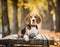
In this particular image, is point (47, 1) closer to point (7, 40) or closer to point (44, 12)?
point (44, 12)

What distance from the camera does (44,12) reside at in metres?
28.8

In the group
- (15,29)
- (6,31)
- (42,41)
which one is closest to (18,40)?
(42,41)

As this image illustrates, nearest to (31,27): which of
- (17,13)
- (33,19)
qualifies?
(33,19)

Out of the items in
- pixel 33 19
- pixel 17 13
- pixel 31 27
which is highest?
pixel 17 13

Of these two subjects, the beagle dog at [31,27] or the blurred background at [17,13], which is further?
the blurred background at [17,13]

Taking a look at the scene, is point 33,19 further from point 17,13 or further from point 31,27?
point 17,13

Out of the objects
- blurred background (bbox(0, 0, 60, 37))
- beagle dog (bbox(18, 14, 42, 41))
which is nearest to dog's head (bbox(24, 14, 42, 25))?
beagle dog (bbox(18, 14, 42, 41))

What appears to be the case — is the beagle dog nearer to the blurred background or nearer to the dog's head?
the dog's head

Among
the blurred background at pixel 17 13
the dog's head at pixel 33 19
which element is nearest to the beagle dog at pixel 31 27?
the dog's head at pixel 33 19

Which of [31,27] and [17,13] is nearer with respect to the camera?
[31,27]

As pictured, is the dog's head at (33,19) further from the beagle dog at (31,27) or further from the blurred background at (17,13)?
the blurred background at (17,13)

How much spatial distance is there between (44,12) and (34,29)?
23.0 meters

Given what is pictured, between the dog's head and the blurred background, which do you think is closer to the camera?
the dog's head

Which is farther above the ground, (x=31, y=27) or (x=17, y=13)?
(x=17, y=13)
